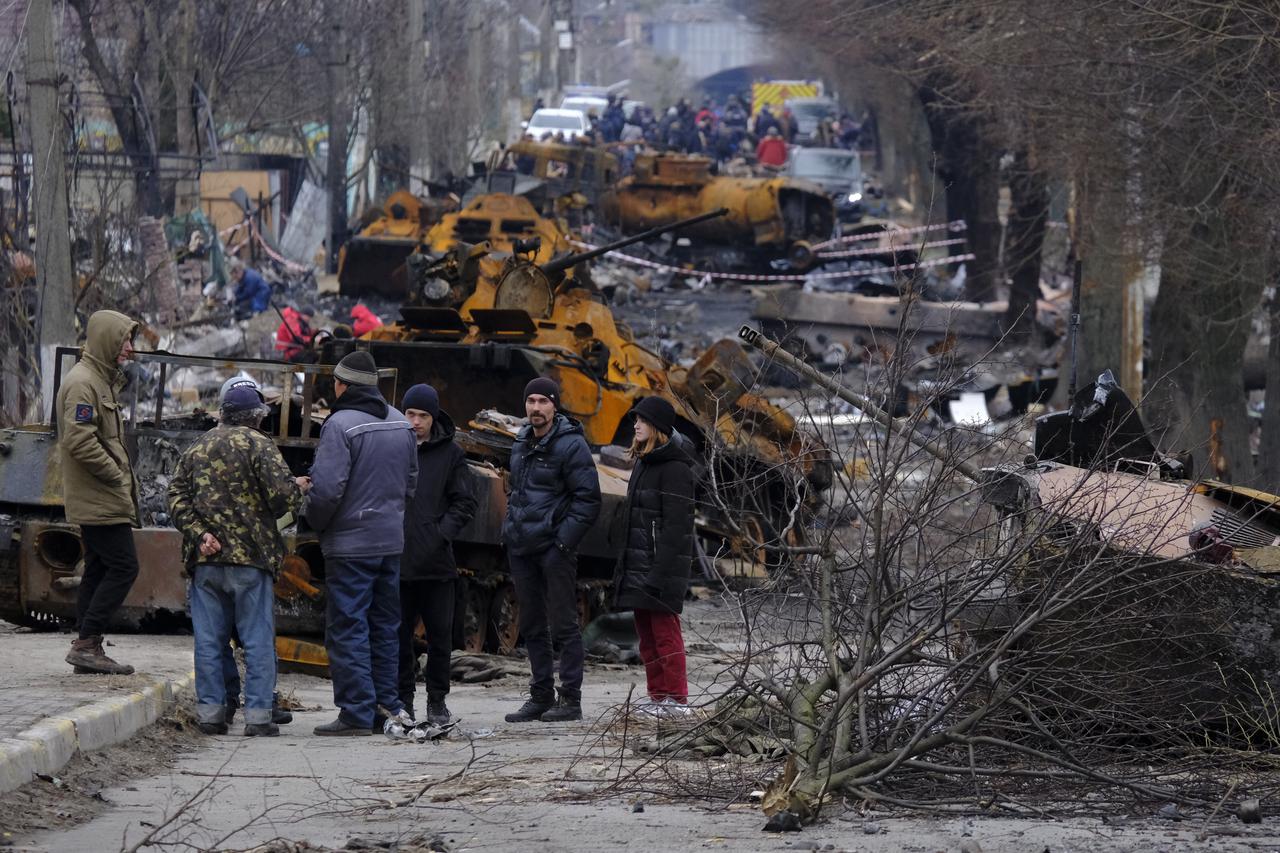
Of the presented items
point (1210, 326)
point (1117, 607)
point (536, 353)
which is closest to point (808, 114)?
point (1210, 326)

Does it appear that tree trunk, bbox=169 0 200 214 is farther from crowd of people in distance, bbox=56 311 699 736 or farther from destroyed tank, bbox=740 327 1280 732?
destroyed tank, bbox=740 327 1280 732

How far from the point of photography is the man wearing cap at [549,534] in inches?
386

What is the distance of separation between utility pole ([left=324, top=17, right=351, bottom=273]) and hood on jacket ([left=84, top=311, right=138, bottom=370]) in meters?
27.0

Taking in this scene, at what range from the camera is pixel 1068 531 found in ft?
25.4

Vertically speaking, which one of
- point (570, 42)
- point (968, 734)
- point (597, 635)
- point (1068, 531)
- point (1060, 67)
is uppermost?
point (570, 42)

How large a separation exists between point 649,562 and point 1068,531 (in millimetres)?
2652

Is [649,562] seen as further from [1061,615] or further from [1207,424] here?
[1207,424]

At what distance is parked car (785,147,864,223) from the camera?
160ft

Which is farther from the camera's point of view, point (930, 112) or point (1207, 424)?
point (930, 112)

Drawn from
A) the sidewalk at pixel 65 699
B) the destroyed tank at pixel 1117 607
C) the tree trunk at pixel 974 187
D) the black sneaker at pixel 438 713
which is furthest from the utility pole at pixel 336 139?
the destroyed tank at pixel 1117 607

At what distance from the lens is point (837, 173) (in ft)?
164

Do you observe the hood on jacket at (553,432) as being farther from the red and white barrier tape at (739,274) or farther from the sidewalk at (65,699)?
the red and white barrier tape at (739,274)

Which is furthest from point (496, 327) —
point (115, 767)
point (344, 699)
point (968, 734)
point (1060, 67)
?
point (968, 734)

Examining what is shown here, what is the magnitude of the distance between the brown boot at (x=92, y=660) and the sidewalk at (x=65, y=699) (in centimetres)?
8
